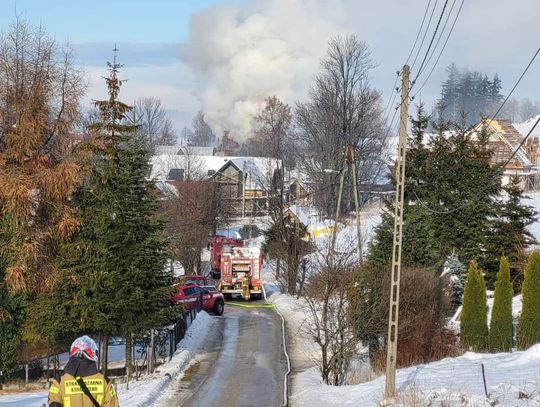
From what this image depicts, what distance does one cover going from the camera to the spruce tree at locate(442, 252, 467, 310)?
31438mm

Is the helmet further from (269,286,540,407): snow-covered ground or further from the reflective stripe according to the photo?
(269,286,540,407): snow-covered ground

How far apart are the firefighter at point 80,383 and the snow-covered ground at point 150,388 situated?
966 centimetres

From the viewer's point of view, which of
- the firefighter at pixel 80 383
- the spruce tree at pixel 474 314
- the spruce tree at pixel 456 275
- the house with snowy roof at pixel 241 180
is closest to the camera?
the firefighter at pixel 80 383

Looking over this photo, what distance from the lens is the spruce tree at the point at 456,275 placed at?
31438 millimetres

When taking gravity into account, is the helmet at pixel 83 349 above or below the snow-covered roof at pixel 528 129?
below

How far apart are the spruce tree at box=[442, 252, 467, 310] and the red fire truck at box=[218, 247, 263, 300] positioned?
43.5ft

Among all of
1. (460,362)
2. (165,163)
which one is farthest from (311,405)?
(165,163)

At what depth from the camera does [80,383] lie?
6.77 meters

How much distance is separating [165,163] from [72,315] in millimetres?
77726

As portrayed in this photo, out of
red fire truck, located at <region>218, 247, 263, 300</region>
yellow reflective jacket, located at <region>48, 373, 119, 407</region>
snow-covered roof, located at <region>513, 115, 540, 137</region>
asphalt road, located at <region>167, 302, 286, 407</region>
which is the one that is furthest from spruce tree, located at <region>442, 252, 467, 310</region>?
snow-covered roof, located at <region>513, 115, 540, 137</region>

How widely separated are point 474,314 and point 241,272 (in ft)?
70.1

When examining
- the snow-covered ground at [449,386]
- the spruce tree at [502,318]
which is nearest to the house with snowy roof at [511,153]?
the spruce tree at [502,318]

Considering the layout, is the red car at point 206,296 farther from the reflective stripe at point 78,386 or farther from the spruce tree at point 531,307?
the reflective stripe at point 78,386

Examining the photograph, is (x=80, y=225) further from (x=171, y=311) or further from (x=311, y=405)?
(x=311, y=405)
